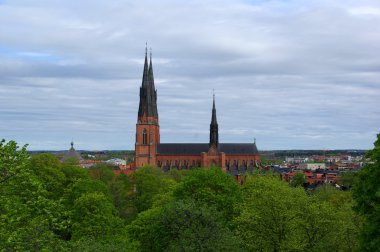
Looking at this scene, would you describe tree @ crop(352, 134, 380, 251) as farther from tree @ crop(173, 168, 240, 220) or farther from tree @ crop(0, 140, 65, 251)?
tree @ crop(173, 168, 240, 220)

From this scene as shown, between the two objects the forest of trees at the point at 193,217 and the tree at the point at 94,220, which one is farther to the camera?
the tree at the point at 94,220

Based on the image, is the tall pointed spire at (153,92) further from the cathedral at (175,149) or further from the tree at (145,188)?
the tree at (145,188)

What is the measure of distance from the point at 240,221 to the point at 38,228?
17.4 metres

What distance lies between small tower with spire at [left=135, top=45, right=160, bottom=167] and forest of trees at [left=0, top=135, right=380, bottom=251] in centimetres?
6774

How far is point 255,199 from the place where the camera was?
36406 millimetres

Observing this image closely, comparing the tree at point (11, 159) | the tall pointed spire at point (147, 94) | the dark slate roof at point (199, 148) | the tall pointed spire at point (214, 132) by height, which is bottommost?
the tree at point (11, 159)

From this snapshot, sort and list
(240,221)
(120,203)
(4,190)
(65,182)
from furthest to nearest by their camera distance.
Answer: (120,203)
(65,182)
(240,221)
(4,190)

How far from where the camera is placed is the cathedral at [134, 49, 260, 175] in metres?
132

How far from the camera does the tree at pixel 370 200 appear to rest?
67.8 feet

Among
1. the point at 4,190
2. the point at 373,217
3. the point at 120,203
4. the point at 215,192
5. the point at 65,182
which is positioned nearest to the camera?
the point at 4,190

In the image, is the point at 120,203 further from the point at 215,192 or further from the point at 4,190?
the point at 4,190

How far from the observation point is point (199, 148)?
143 m

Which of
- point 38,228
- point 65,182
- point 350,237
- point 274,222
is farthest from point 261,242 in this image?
point 65,182

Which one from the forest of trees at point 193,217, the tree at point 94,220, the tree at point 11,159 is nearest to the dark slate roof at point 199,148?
the forest of trees at point 193,217
